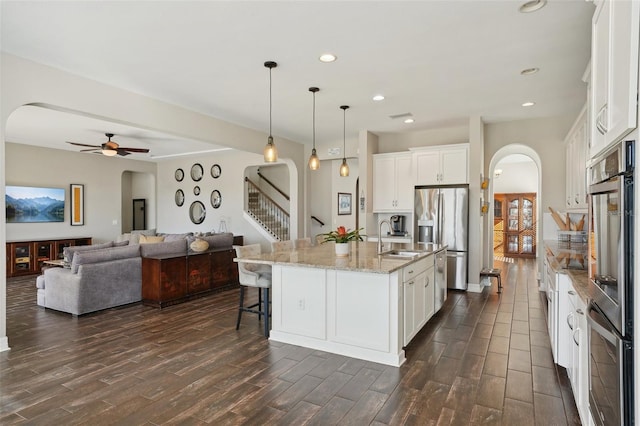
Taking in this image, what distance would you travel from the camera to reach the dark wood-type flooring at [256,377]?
2.44 m

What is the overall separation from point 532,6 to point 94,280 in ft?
18.0

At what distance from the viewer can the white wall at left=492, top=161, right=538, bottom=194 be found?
10.9 meters

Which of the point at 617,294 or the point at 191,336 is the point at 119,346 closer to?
the point at 191,336

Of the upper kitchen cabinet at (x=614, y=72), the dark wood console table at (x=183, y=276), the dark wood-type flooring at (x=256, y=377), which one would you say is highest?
the upper kitchen cabinet at (x=614, y=72)

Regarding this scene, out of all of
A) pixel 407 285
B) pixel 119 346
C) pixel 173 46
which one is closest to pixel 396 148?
pixel 407 285

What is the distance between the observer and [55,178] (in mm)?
8641

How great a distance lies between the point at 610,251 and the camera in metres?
1.67

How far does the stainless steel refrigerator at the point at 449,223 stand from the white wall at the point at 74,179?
25.8ft

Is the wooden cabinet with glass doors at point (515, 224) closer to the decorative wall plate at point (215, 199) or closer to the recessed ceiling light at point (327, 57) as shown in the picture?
the decorative wall plate at point (215, 199)

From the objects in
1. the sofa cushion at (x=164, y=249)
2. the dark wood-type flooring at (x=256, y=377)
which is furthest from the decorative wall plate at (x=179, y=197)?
the dark wood-type flooring at (x=256, y=377)

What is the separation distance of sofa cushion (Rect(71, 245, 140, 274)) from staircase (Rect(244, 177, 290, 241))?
14.2 feet

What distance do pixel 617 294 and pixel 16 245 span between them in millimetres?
9698

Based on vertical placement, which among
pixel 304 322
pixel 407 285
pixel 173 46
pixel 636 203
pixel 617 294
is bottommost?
pixel 304 322

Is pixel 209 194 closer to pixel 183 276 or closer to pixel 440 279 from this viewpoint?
pixel 183 276
